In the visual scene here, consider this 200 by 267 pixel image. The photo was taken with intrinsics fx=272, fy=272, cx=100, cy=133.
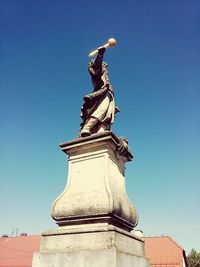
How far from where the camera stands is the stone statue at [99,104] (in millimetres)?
5172

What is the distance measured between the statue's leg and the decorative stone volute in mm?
232

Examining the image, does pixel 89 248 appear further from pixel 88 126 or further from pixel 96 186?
pixel 88 126

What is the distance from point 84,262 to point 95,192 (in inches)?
39.2

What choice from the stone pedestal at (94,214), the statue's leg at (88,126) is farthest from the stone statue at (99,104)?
the stone pedestal at (94,214)

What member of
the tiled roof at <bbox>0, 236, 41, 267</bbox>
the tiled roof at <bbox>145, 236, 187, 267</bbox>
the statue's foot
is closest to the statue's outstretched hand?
the statue's foot

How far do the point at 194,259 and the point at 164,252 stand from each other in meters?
18.2

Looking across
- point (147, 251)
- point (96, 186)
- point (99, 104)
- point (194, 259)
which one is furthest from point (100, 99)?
point (194, 259)

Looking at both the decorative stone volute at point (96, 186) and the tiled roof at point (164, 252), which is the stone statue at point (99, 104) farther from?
the tiled roof at point (164, 252)

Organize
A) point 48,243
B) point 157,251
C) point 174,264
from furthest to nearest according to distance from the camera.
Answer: point 157,251
point 174,264
point 48,243

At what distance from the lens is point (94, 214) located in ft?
12.9

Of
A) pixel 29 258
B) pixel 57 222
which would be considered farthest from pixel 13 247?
pixel 57 222

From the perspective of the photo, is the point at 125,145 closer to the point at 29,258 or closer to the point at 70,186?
the point at 70,186

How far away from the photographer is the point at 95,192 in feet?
13.6

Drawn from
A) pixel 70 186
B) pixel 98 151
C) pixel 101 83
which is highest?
pixel 101 83
